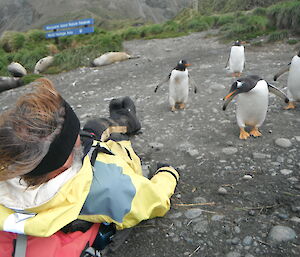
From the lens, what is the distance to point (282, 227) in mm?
1673

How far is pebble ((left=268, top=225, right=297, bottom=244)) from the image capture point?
1.60 m

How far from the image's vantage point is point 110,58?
7941 millimetres

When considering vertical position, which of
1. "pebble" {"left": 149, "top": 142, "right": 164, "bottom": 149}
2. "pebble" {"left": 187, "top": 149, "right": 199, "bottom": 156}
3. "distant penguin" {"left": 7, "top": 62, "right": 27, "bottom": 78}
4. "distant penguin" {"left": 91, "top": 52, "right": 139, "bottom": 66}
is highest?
"pebble" {"left": 187, "top": 149, "right": 199, "bottom": 156}

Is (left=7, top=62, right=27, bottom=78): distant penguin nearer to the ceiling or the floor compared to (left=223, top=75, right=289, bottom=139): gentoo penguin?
nearer to the floor

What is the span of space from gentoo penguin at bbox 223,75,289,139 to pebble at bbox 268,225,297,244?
4.43 feet

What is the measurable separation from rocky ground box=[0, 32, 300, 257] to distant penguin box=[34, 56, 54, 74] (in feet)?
11.0

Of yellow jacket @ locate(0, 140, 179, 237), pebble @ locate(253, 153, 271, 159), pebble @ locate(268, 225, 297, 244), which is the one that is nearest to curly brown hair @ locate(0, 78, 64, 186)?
yellow jacket @ locate(0, 140, 179, 237)

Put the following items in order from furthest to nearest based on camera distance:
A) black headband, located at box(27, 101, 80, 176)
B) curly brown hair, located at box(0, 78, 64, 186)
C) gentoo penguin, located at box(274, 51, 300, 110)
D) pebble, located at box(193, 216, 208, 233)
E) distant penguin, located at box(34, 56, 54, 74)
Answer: distant penguin, located at box(34, 56, 54, 74), gentoo penguin, located at box(274, 51, 300, 110), pebble, located at box(193, 216, 208, 233), black headband, located at box(27, 101, 80, 176), curly brown hair, located at box(0, 78, 64, 186)

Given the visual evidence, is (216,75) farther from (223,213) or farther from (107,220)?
(107,220)

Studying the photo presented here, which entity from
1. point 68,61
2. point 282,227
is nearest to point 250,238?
point 282,227

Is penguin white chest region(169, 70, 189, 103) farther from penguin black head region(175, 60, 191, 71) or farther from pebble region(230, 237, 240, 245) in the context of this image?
pebble region(230, 237, 240, 245)

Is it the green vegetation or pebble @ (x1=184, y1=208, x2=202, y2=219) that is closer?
pebble @ (x1=184, y1=208, x2=202, y2=219)

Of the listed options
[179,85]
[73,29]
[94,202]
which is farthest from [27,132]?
[73,29]

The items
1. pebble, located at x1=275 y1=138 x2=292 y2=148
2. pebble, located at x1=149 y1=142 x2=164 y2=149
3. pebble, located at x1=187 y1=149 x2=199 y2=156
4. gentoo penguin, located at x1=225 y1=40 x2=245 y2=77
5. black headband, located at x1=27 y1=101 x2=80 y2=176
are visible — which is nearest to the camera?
black headband, located at x1=27 y1=101 x2=80 y2=176
